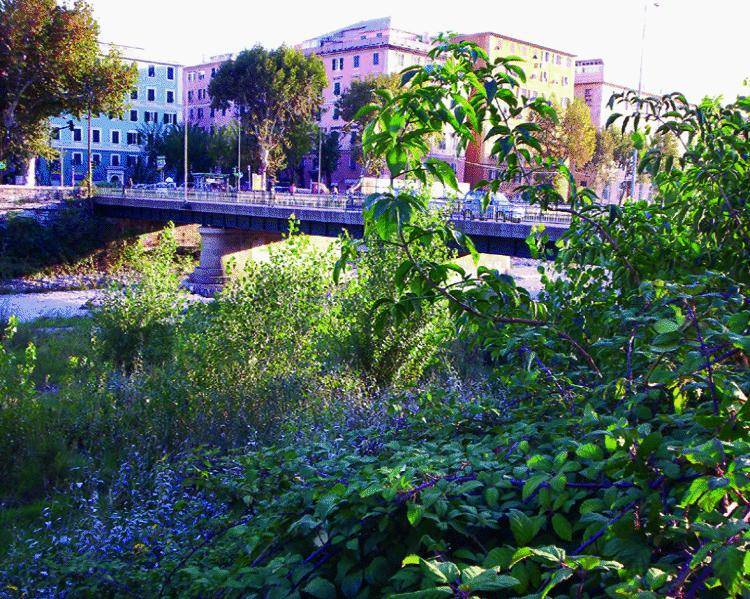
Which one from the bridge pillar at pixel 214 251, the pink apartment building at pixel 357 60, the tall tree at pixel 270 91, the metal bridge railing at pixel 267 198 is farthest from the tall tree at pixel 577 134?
the bridge pillar at pixel 214 251

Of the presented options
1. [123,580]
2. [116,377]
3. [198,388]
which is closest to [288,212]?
[116,377]

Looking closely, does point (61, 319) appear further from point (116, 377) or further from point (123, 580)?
point (123, 580)

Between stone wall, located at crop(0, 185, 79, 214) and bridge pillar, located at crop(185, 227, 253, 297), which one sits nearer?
bridge pillar, located at crop(185, 227, 253, 297)

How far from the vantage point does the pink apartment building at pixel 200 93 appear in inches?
3686

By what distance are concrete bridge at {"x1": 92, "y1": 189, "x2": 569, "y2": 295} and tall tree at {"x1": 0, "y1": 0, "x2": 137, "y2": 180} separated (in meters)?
5.63

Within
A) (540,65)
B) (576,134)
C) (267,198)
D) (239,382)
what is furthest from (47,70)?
(540,65)

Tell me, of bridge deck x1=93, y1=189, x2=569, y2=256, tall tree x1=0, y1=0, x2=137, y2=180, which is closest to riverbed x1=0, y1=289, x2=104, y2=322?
bridge deck x1=93, y1=189, x2=569, y2=256

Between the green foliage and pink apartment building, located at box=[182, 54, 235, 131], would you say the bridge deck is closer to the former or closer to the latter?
the green foliage

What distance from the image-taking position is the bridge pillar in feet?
143

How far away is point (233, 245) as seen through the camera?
44.8m

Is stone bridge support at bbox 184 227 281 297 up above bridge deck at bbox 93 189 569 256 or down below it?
below

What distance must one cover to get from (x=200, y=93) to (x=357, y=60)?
868 inches

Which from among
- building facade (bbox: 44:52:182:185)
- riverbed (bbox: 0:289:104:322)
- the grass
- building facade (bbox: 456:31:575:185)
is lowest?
riverbed (bbox: 0:289:104:322)

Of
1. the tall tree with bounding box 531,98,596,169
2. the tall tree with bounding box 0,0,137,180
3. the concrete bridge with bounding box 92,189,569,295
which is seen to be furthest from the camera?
the tall tree with bounding box 531,98,596,169
